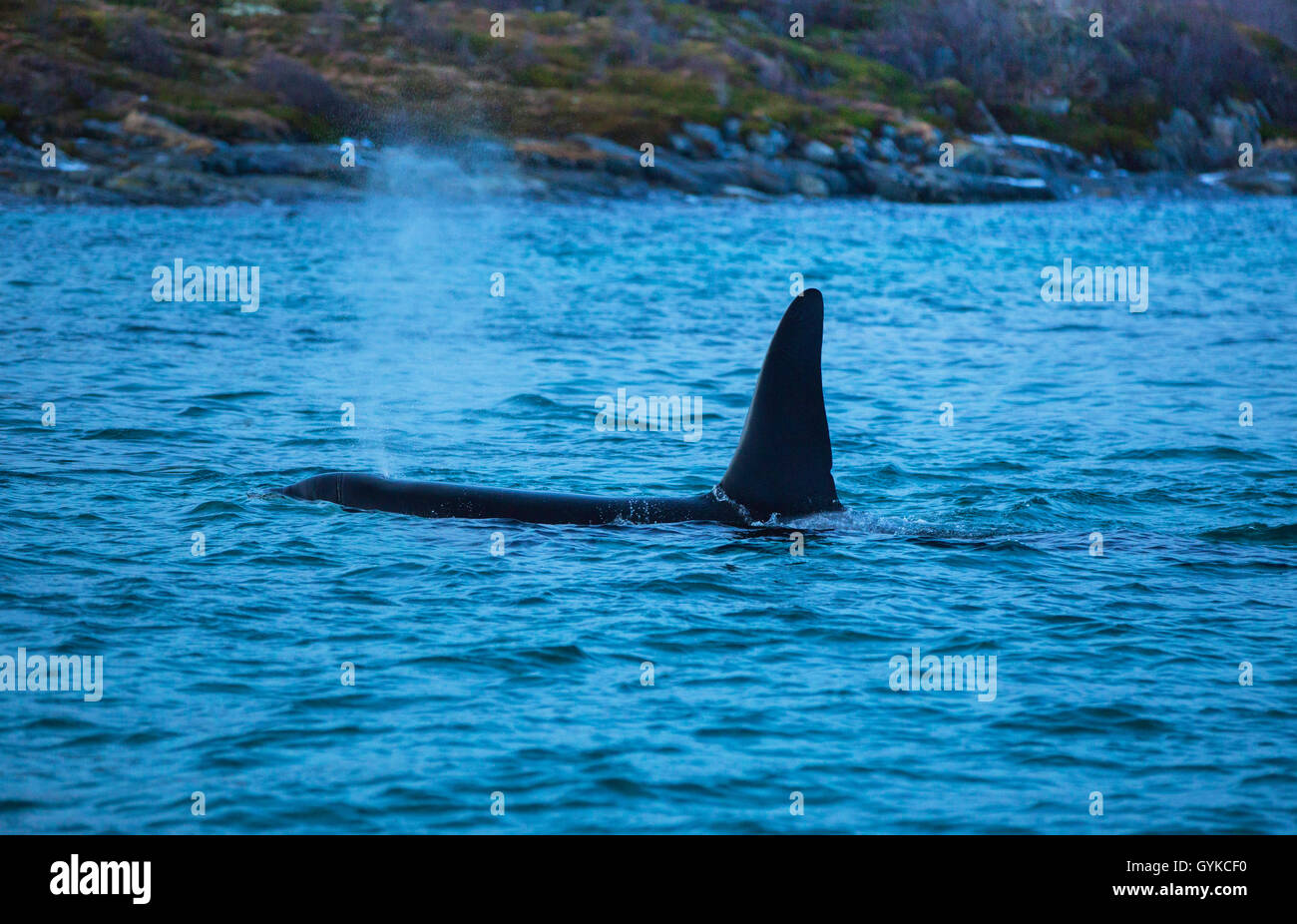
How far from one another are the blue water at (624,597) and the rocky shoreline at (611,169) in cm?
2939

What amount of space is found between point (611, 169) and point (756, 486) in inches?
3099

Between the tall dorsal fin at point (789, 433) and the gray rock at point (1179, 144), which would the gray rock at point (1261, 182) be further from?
the tall dorsal fin at point (789, 433)

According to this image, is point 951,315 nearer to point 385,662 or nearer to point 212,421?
point 212,421

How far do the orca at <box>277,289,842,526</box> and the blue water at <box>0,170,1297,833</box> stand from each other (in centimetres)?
33

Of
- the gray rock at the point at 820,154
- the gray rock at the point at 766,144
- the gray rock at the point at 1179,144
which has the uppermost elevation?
the gray rock at the point at 1179,144

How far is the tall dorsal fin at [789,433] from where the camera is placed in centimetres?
1491

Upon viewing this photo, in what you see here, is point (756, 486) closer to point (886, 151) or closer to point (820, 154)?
point (820, 154)

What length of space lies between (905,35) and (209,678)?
6699 inches

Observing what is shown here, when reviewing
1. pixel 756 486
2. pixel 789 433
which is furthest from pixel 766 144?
pixel 789 433

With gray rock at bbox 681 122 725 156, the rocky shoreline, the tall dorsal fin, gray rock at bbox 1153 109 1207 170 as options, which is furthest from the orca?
gray rock at bbox 1153 109 1207 170

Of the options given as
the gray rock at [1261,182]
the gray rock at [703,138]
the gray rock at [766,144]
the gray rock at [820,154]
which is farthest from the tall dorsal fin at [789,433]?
the gray rock at [1261,182]

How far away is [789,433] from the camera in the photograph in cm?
1539

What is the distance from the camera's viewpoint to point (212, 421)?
73.3ft

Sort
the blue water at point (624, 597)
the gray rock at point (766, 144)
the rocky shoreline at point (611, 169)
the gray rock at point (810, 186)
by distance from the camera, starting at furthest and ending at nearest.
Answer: the gray rock at point (766, 144) < the gray rock at point (810, 186) < the rocky shoreline at point (611, 169) < the blue water at point (624, 597)
